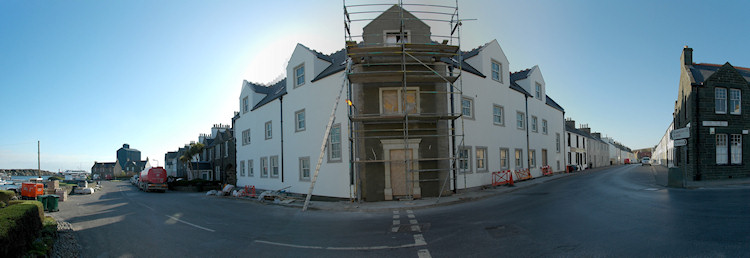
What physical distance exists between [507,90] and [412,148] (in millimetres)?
10574

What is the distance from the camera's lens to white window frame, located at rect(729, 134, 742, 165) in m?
19.9

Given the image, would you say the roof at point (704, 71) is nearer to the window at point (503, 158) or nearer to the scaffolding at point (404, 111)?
the window at point (503, 158)

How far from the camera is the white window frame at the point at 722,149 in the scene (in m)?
19.8

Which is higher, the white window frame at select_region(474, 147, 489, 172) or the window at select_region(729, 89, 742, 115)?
the window at select_region(729, 89, 742, 115)

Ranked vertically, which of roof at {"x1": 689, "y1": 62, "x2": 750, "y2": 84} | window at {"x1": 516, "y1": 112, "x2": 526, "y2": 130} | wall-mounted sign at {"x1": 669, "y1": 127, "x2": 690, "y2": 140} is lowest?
wall-mounted sign at {"x1": 669, "y1": 127, "x2": 690, "y2": 140}

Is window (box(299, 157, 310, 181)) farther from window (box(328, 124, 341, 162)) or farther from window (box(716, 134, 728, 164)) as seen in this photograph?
window (box(716, 134, 728, 164))

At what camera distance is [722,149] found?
1984 centimetres

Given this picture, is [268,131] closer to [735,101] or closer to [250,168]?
[250,168]

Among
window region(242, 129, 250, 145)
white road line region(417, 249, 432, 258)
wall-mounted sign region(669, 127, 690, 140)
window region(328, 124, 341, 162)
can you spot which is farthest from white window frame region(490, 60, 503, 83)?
window region(242, 129, 250, 145)

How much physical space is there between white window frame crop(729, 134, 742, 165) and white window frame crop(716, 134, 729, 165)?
292 millimetres

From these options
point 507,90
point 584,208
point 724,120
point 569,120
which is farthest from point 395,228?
point 569,120

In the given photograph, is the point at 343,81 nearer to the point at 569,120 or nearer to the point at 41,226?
the point at 41,226

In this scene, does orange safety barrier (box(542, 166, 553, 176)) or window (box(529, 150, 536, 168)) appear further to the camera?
orange safety barrier (box(542, 166, 553, 176))

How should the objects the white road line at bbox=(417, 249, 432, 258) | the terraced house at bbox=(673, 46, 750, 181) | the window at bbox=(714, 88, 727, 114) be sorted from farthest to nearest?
1. the window at bbox=(714, 88, 727, 114)
2. the terraced house at bbox=(673, 46, 750, 181)
3. the white road line at bbox=(417, 249, 432, 258)
